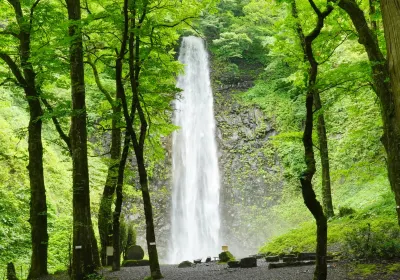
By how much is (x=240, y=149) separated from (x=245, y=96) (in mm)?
4539

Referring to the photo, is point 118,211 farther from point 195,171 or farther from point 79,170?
point 195,171

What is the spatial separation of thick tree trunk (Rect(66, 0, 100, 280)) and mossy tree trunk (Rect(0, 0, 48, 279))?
152cm

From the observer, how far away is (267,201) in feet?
79.0

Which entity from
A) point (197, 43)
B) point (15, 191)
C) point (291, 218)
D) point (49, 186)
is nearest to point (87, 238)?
point (15, 191)

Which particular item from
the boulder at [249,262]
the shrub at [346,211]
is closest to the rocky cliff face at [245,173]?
the shrub at [346,211]

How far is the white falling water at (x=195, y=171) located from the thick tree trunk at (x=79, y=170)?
1366cm

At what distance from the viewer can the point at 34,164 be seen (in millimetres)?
9844

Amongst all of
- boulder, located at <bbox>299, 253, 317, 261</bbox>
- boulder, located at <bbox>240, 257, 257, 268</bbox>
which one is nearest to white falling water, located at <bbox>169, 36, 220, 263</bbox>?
boulder, located at <bbox>240, 257, 257, 268</bbox>

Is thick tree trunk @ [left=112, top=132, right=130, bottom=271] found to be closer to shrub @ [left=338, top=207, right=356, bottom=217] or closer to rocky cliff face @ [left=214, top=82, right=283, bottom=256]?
shrub @ [left=338, top=207, right=356, bottom=217]

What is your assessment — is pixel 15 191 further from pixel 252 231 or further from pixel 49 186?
pixel 252 231

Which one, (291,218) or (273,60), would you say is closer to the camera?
(291,218)

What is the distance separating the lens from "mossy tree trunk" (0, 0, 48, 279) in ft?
30.9

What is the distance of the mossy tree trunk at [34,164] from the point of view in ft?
30.9

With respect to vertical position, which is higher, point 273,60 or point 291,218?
point 273,60
